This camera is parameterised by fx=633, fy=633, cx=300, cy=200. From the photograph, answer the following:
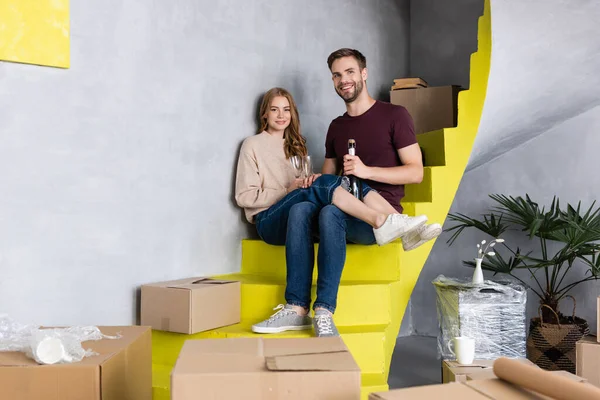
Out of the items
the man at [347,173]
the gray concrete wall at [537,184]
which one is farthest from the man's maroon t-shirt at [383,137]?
the gray concrete wall at [537,184]

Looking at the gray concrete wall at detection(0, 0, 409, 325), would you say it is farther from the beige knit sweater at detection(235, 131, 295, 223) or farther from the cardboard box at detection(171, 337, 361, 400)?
the cardboard box at detection(171, 337, 361, 400)

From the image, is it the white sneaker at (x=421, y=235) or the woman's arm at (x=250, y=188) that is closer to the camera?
the white sneaker at (x=421, y=235)

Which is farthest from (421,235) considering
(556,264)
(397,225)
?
(556,264)

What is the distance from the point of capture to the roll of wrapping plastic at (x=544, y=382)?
946 mm

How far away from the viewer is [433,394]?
1006mm

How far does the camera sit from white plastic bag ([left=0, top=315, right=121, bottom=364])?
154 centimetres

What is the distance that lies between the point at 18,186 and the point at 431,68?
3.01 meters

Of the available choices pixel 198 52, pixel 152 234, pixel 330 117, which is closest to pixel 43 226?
pixel 152 234

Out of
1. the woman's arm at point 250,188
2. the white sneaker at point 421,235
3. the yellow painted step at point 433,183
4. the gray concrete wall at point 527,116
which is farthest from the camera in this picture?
the yellow painted step at point 433,183

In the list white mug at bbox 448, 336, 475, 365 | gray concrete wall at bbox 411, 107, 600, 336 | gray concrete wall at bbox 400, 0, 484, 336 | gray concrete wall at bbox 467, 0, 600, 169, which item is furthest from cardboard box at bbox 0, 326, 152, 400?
gray concrete wall at bbox 400, 0, 484, 336

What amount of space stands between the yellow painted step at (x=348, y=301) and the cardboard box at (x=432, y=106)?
1493 millimetres

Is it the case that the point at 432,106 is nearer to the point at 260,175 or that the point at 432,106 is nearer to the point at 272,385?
the point at 260,175

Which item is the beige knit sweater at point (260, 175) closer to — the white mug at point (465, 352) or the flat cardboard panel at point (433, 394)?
the white mug at point (465, 352)

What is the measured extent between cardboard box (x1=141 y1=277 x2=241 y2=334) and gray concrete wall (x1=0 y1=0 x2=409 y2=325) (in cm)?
11
